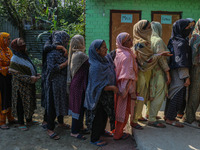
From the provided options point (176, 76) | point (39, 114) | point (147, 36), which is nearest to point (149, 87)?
→ point (176, 76)

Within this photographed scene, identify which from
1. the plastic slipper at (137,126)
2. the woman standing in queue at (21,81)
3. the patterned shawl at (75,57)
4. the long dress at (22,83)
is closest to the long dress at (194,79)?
the plastic slipper at (137,126)

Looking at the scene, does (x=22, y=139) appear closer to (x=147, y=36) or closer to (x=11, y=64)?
(x=11, y=64)


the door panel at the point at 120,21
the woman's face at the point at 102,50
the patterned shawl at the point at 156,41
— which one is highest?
the door panel at the point at 120,21

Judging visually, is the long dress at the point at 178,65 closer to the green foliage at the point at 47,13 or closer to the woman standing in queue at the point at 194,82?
the woman standing in queue at the point at 194,82

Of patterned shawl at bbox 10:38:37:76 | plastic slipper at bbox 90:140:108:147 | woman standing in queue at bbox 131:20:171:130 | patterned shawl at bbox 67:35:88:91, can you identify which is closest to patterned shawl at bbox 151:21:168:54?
woman standing in queue at bbox 131:20:171:130

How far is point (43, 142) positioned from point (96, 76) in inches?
56.6

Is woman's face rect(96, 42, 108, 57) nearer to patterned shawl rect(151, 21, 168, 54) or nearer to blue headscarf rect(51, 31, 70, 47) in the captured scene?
blue headscarf rect(51, 31, 70, 47)

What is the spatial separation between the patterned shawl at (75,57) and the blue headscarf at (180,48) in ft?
5.19

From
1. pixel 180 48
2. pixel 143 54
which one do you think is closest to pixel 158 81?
pixel 143 54

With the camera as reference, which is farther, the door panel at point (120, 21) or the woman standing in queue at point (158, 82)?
the door panel at point (120, 21)

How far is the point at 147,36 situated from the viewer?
301 cm

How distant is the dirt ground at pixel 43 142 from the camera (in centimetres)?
275

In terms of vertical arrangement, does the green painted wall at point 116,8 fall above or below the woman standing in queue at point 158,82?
above

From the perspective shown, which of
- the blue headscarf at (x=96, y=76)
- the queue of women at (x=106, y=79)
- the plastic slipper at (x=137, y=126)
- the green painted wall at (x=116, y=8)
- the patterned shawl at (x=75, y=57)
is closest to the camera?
the blue headscarf at (x=96, y=76)
